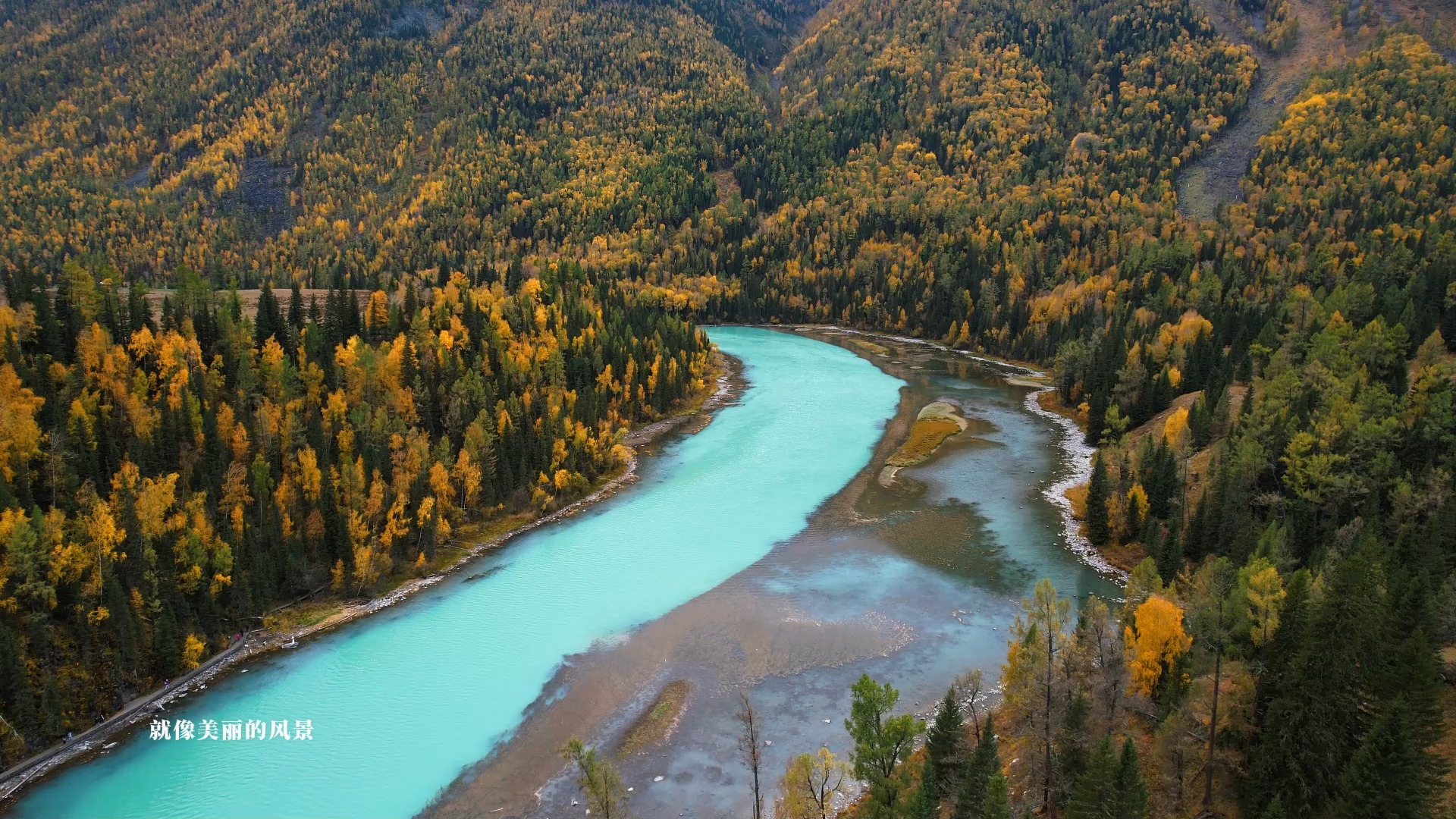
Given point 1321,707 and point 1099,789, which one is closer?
point 1099,789

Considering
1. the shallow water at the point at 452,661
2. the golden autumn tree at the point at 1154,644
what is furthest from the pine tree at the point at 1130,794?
the shallow water at the point at 452,661

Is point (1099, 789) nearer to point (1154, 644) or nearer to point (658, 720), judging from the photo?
point (1154, 644)

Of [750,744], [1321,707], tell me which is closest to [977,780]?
[750,744]

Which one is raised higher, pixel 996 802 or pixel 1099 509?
pixel 996 802

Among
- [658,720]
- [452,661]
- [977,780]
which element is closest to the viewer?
[977,780]

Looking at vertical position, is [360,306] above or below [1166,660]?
above

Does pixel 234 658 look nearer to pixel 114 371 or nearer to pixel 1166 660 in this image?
pixel 114 371

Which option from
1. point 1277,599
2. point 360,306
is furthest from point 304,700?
point 360,306

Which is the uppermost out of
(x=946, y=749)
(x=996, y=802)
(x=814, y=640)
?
(x=996, y=802)
